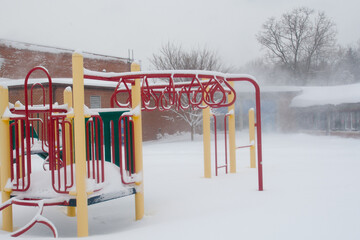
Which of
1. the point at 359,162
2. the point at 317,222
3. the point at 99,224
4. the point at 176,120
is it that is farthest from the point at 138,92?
the point at 176,120

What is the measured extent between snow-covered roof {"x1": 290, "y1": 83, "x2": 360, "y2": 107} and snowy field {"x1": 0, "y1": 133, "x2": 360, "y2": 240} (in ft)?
46.7

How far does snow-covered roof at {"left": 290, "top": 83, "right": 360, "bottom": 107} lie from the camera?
20.6m

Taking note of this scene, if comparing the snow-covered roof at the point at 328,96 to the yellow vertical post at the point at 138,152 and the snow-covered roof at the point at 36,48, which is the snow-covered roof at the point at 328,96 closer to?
the snow-covered roof at the point at 36,48

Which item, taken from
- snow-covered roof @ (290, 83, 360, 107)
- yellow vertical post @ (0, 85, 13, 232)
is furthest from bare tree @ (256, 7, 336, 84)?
yellow vertical post @ (0, 85, 13, 232)

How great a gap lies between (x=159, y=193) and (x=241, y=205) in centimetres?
183

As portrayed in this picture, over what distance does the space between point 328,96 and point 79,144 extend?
2112cm

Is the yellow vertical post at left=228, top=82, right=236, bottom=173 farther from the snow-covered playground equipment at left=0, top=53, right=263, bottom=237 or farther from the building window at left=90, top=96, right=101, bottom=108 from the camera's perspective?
the building window at left=90, top=96, right=101, bottom=108

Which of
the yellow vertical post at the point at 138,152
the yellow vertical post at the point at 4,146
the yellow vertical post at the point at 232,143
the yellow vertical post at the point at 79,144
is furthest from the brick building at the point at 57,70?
the yellow vertical post at the point at 79,144

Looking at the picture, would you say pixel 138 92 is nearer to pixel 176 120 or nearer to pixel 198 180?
pixel 198 180

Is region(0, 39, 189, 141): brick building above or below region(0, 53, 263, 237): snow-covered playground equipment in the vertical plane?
above

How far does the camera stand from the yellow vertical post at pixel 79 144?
12.8 feet

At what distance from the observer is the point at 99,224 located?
496cm

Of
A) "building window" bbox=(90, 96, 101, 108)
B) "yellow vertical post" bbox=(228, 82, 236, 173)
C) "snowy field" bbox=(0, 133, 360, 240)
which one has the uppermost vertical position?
"building window" bbox=(90, 96, 101, 108)

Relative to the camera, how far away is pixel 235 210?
179 inches
